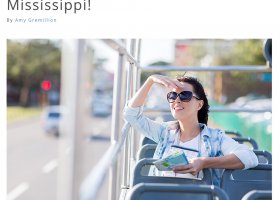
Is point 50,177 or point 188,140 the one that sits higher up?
point 188,140

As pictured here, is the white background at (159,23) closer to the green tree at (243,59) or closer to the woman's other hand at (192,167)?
the woman's other hand at (192,167)

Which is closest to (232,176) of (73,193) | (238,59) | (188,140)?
(188,140)

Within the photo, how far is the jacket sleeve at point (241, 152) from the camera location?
149 centimetres

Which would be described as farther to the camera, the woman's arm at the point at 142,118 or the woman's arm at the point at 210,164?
the woman's arm at the point at 142,118

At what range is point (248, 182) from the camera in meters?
1.54

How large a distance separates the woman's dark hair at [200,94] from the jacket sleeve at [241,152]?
0.38ft

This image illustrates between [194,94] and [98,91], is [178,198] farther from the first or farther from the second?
[98,91]

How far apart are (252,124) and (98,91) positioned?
3.11 meters

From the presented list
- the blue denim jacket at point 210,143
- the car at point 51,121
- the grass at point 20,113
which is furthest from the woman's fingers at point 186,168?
the grass at point 20,113

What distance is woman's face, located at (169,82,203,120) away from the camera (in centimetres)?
154

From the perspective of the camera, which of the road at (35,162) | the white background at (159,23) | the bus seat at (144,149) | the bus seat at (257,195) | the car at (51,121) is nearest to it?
the bus seat at (257,195)

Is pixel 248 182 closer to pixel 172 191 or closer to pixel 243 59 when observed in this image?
pixel 172 191

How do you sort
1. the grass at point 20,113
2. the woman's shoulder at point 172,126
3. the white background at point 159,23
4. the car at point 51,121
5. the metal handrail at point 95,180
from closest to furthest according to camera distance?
the metal handrail at point 95,180
the white background at point 159,23
the woman's shoulder at point 172,126
the car at point 51,121
the grass at point 20,113
